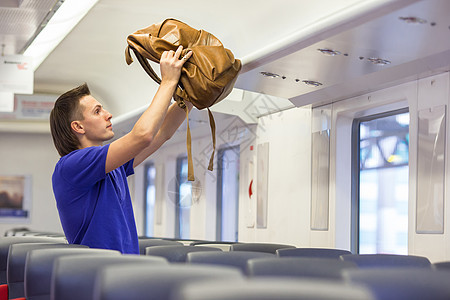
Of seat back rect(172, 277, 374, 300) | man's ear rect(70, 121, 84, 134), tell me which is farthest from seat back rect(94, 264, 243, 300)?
man's ear rect(70, 121, 84, 134)

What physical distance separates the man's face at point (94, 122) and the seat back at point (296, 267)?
1964 mm

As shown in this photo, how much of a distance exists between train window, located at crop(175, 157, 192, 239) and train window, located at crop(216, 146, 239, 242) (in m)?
0.74

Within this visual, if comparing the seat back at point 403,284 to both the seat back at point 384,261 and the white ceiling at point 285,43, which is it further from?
the white ceiling at point 285,43

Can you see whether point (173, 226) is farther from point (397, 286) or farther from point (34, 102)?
point (397, 286)

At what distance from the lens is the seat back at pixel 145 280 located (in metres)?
2.26

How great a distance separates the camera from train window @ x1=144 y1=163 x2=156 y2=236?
1437cm

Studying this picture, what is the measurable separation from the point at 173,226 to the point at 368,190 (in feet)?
19.5

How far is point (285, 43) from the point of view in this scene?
5.51 metres

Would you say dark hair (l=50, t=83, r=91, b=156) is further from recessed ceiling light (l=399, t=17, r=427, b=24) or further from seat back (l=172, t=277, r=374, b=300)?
seat back (l=172, t=277, r=374, b=300)

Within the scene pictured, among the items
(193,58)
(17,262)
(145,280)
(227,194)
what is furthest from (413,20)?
(227,194)

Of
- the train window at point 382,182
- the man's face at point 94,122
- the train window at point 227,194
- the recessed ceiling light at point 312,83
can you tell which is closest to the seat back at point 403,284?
the man's face at point 94,122

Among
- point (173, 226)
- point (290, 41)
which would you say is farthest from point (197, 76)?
point (173, 226)

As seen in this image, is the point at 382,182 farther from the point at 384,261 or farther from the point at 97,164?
the point at 97,164

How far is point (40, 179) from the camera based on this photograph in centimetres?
1973
